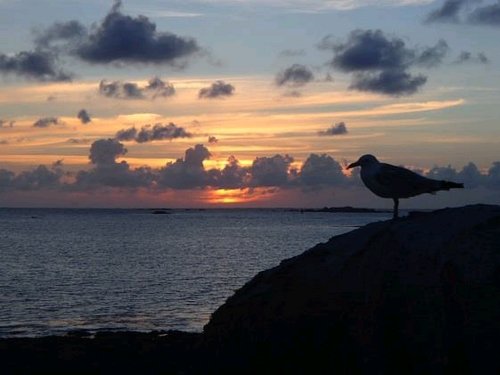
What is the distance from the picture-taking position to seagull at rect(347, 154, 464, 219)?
43.2ft

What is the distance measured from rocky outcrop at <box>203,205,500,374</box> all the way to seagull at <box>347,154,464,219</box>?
751 millimetres

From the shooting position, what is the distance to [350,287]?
11312 mm

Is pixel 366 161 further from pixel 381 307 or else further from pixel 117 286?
pixel 117 286

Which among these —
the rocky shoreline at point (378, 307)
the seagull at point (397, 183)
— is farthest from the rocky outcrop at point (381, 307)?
the seagull at point (397, 183)

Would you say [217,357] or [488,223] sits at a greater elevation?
[488,223]

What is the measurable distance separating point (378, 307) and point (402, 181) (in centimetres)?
328

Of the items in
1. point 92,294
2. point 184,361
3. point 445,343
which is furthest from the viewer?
point 92,294

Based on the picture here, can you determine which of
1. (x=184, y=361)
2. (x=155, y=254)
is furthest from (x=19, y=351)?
(x=155, y=254)

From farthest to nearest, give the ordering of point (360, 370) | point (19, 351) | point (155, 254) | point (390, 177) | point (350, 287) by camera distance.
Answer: point (155, 254) < point (19, 351) < point (390, 177) < point (350, 287) < point (360, 370)

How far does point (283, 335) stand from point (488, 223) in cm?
334

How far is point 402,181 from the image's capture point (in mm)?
13164

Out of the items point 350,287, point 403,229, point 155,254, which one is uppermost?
point 403,229

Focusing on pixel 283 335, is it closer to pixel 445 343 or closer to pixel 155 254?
pixel 445 343

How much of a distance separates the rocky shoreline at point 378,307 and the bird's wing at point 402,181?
692mm
